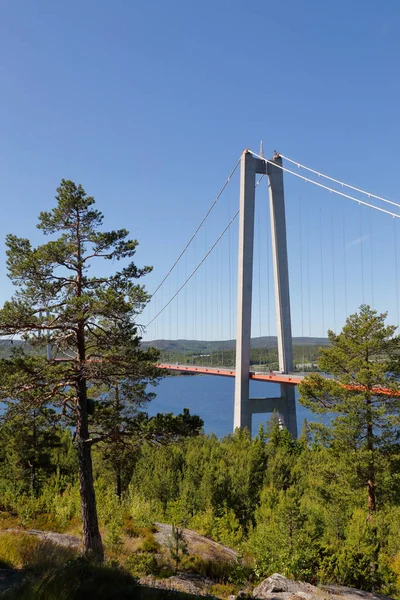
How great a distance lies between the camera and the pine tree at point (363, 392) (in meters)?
13.9

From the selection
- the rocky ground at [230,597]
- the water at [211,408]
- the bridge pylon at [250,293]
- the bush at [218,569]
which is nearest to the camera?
the rocky ground at [230,597]

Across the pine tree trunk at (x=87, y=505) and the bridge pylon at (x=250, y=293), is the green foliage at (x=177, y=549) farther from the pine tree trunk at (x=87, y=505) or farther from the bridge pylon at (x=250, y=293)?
the bridge pylon at (x=250, y=293)

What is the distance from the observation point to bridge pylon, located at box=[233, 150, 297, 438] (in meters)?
30.9

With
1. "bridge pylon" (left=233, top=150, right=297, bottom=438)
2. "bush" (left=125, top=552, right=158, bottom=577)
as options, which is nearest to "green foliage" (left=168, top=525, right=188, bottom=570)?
"bush" (left=125, top=552, right=158, bottom=577)

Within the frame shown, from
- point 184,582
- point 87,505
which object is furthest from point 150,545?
point 184,582

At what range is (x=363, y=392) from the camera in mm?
14250

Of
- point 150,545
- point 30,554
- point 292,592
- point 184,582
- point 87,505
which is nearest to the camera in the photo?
point 292,592

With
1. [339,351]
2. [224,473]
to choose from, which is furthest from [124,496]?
[339,351]

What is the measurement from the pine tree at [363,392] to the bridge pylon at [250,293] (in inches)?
611

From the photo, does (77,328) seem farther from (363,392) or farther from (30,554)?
(363,392)

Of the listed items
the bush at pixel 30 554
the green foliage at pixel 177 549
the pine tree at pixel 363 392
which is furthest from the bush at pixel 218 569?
the pine tree at pixel 363 392

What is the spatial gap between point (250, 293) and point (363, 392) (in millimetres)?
17934

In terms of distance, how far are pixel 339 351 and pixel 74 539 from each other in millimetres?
9515

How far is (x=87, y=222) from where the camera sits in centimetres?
996
